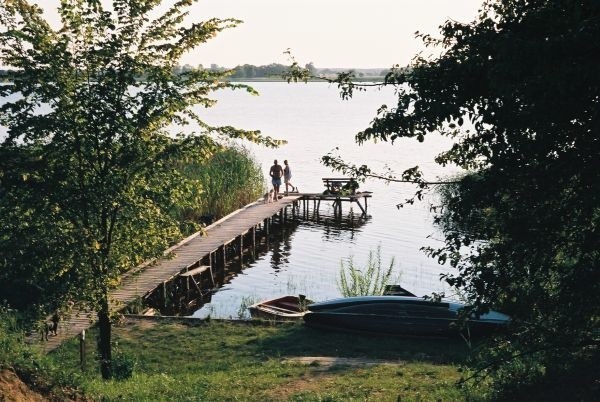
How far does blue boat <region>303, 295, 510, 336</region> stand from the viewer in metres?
20.5

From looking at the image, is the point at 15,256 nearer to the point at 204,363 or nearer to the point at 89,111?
the point at 89,111

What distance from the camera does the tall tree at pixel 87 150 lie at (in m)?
13.5

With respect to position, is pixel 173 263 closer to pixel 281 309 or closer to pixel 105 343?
pixel 281 309

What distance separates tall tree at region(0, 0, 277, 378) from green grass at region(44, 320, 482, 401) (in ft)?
6.19

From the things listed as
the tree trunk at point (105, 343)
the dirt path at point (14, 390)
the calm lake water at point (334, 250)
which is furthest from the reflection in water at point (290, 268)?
the dirt path at point (14, 390)

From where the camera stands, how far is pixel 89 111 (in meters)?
13.6

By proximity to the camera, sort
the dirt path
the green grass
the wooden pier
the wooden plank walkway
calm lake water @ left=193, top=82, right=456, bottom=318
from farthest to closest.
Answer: calm lake water @ left=193, top=82, right=456, bottom=318 → the wooden pier → the wooden plank walkway → the green grass → the dirt path

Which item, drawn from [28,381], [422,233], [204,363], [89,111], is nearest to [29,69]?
[89,111]

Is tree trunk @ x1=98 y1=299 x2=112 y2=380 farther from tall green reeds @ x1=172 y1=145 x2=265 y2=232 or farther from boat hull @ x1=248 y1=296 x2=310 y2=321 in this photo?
tall green reeds @ x1=172 y1=145 x2=265 y2=232

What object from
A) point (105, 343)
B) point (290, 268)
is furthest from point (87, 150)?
point (290, 268)

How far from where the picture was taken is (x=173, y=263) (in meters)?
30.5

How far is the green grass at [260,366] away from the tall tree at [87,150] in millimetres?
1886

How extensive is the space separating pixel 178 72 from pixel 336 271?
835 inches

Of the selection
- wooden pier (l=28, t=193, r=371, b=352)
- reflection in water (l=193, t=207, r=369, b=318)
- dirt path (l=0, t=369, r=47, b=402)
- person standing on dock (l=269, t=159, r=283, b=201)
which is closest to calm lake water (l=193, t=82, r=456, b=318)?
reflection in water (l=193, t=207, r=369, b=318)
